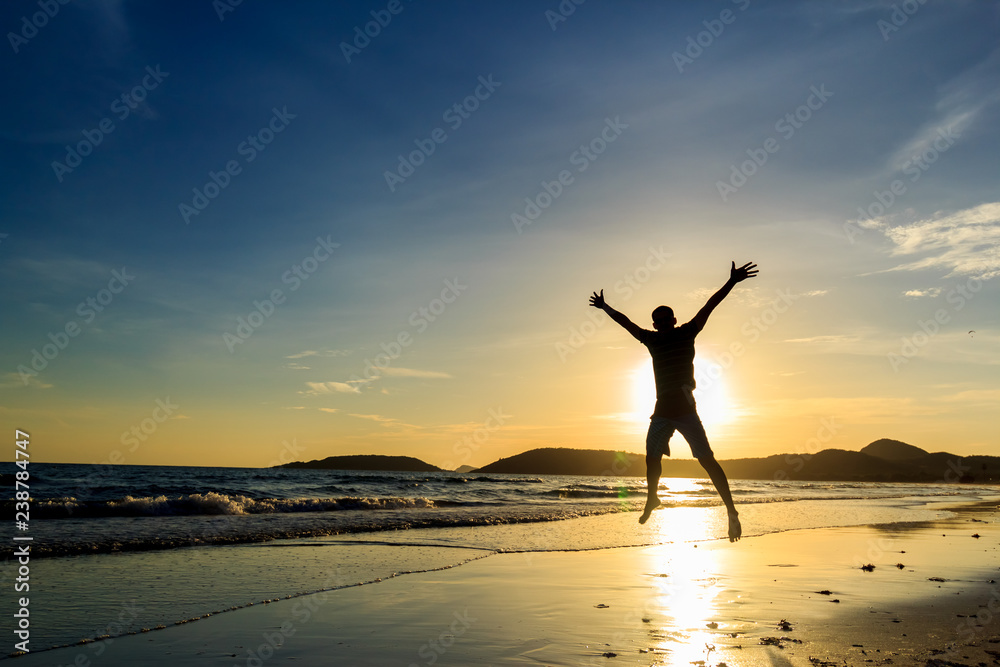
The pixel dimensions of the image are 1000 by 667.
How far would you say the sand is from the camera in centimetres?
566

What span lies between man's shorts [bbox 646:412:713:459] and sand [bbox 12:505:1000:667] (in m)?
1.79

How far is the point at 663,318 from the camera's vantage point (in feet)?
21.6

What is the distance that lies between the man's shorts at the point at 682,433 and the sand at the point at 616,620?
179 cm

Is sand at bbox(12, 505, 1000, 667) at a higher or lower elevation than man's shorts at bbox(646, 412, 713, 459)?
lower

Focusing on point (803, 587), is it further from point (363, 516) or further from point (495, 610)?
point (363, 516)

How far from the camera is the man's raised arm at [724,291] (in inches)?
248

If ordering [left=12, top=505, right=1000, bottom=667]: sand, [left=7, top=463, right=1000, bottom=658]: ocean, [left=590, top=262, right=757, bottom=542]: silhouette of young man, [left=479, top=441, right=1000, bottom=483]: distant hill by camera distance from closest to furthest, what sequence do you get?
[left=12, top=505, right=1000, bottom=667]: sand, [left=590, top=262, right=757, bottom=542]: silhouette of young man, [left=7, top=463, right=1000, bottom=658]: ocean, [left=479, top=441, right=1000, bottom=483]: distant hill

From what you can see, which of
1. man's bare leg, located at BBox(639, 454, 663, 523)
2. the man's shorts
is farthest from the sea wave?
the man's shorts

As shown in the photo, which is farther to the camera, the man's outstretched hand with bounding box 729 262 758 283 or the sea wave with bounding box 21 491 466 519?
the sea wave with bounding box 21 491 466 519

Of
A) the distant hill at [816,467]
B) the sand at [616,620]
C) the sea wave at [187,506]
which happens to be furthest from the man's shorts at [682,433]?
the distant hill at [816,467]

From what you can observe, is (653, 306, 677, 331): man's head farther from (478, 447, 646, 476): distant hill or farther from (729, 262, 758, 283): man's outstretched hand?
(478, 447, 646, 476): distant hill

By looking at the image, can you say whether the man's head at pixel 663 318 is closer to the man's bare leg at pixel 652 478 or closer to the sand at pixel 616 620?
the man's bare leg at pixel 652 478

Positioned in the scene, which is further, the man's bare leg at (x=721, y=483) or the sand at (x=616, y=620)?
the man's bare leg at (x=721, y=483)

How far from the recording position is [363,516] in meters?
20.8
